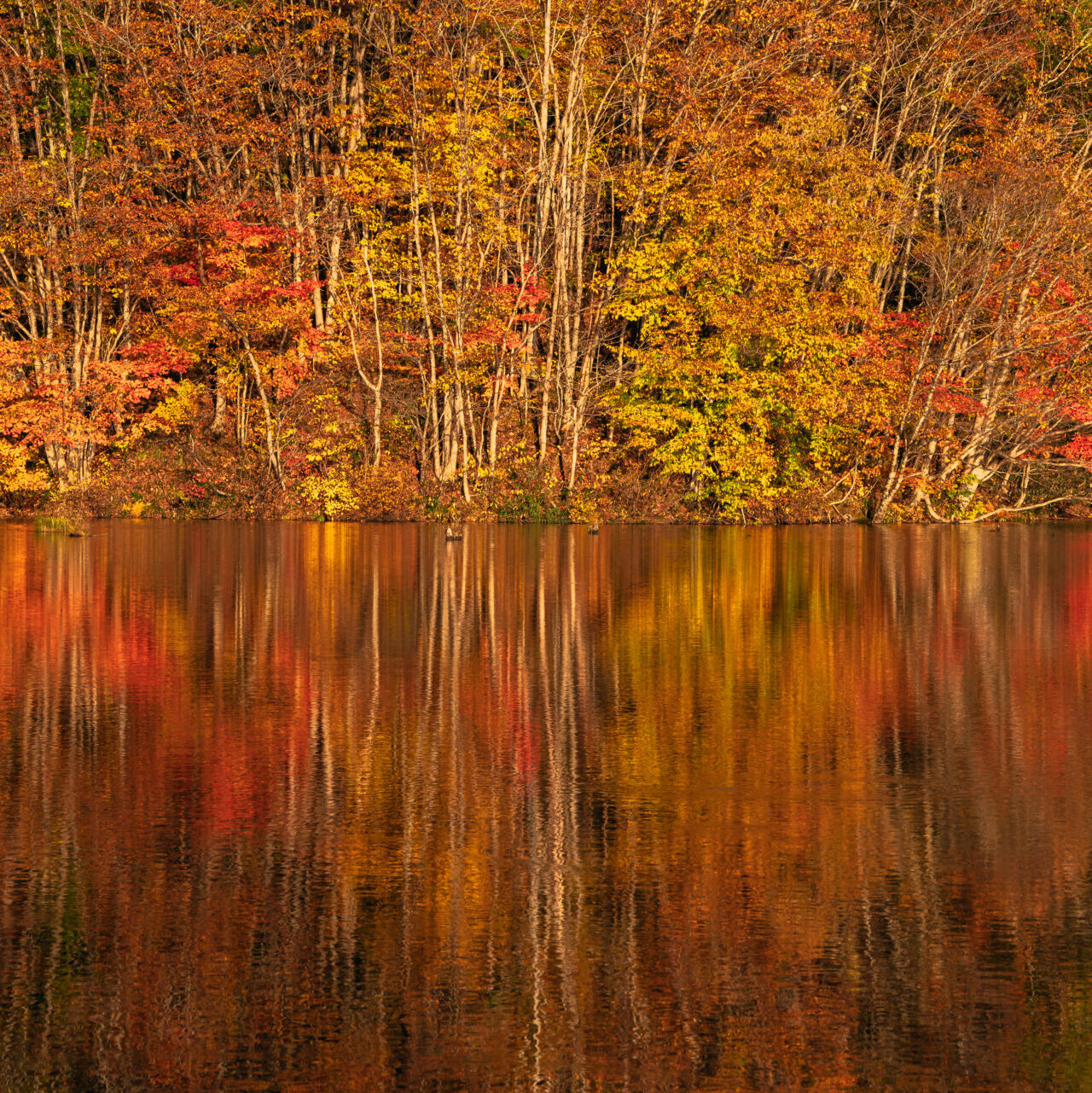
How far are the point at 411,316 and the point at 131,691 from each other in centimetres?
3421

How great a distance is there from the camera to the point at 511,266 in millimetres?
49469

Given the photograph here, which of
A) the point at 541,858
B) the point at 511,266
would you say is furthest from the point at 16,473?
the point at 541,858

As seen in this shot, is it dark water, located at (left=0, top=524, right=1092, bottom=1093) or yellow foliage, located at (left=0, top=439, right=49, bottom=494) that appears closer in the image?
dark water, located at (left=0, top=524, right=1092, bottom=1093)

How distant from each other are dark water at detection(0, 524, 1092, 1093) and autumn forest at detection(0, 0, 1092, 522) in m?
27.4

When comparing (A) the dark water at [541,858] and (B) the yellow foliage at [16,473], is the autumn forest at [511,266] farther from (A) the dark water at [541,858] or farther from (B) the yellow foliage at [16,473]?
(A) the dark water at [541,858]

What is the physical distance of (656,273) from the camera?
153 ft

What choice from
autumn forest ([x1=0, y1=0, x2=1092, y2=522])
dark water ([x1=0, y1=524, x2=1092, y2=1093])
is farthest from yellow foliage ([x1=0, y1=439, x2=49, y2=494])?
dark water ([x1=0, y1=524, x2=1092, y2=1093])

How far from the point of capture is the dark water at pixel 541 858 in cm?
574

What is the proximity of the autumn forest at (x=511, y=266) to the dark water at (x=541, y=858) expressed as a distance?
90.0 ft

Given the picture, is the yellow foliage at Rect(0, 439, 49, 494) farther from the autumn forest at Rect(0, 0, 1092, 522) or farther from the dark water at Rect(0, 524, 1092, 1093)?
the dark water at Rect(0, 524, 1092, 1093)

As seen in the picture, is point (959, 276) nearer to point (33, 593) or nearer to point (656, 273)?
point (656, 273)

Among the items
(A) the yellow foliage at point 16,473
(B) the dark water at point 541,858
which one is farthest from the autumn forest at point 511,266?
(B) the dark water at point 541,858

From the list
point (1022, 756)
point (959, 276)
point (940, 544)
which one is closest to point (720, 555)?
point (940, 544)

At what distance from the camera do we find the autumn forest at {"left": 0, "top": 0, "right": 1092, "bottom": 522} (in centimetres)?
4503
